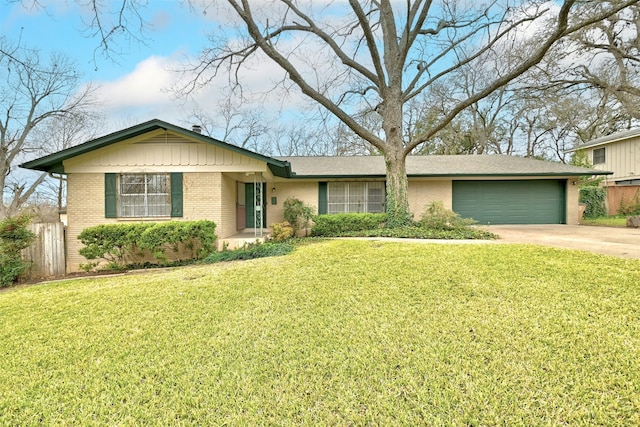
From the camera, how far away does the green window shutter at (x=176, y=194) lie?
9523mm

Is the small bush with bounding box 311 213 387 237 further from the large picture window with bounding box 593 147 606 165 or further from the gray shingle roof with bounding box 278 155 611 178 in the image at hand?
the large picture window with bounding box 593 147 606 165

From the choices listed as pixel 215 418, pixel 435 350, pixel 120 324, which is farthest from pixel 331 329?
pixel 120 324

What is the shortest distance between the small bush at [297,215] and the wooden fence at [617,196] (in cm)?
1740

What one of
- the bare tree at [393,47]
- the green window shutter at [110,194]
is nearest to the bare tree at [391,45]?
the bare tree at [393,47]

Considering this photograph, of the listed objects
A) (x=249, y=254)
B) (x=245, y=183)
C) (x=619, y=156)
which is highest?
(x=619, y=156)

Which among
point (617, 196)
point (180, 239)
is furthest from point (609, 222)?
point (180, 239)

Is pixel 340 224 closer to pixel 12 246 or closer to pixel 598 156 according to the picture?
pixel 12 246

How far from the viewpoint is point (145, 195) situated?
966 cm

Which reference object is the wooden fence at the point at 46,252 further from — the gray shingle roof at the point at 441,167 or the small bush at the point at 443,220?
the small bush at the point at 443,220

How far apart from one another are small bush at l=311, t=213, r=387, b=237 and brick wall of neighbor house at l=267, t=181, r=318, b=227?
7.31 ft

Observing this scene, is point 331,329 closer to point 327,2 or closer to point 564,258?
point 564,258

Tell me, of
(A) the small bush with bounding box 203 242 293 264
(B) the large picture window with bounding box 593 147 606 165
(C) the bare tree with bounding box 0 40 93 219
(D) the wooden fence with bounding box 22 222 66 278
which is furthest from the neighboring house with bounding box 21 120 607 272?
(C) the bare tree with bounding box 0 40 93 219

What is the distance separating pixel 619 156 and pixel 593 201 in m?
5.40

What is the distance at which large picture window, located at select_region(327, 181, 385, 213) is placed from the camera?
13867 mm
